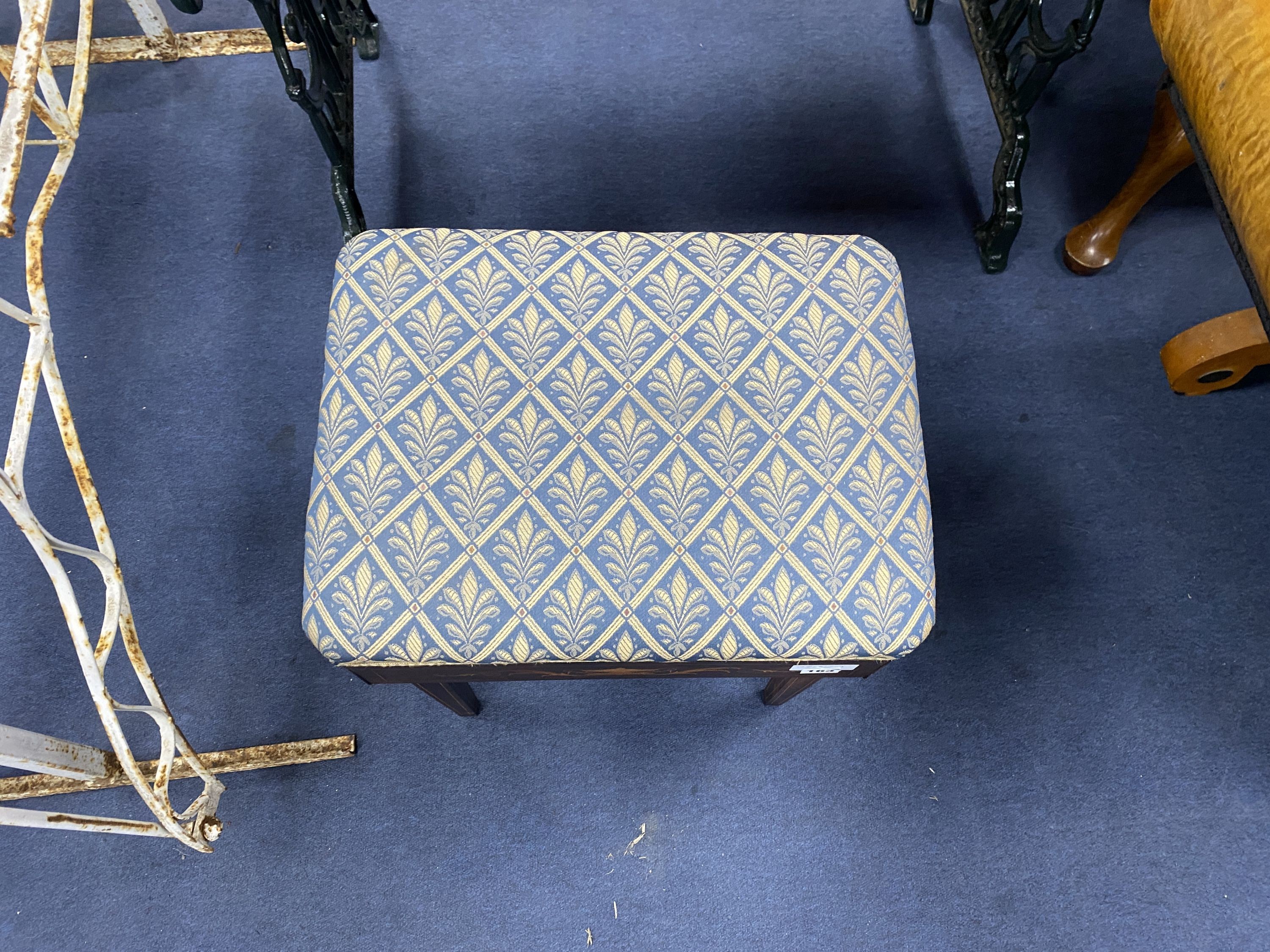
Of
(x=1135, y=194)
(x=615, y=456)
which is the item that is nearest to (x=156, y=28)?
(x=615, y=456)

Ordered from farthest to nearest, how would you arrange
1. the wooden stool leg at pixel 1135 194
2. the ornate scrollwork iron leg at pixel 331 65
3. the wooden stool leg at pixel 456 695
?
1. the wooden stool leg at pixel 1135 194
2. the ornate scrollwork iron leg at pixel 331 65
3. the wooden stool leg at pixel 456 695

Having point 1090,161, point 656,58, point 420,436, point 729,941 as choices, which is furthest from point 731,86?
point 729,941

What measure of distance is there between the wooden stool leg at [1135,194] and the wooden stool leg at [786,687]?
0.81 m

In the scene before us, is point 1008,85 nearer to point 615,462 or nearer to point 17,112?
point 615,462

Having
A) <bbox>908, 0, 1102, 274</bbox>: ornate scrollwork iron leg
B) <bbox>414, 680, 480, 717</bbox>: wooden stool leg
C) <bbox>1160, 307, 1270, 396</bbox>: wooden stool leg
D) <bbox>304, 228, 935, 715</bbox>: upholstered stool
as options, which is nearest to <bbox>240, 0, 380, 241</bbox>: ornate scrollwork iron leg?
<bbox>304, 228, 935, 715</bbox>: upholstered stool

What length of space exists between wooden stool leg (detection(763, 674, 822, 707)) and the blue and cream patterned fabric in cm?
16

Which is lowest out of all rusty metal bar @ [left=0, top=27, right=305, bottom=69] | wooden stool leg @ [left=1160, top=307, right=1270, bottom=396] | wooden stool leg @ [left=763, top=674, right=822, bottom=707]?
wooden stool leg @ [left=763, top=674, right=822, bottom=707]

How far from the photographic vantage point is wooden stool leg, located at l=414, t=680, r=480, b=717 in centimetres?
85

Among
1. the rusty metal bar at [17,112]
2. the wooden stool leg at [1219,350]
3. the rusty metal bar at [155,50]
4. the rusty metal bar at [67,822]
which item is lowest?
the wooden stool leg at [1219,350]

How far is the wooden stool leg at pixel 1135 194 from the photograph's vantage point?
1.09 metres

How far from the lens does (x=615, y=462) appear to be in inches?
28.5

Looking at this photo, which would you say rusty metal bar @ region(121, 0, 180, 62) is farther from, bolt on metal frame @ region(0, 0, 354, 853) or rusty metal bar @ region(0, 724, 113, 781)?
rusty metal bar @ region(0, 724, 113, 781)

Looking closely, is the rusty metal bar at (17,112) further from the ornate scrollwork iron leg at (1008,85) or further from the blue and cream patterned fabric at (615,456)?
the ornate scrollwork iron leg at (1008,85)

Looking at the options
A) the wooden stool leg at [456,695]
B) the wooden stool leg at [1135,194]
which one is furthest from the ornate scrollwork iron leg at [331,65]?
the wooden stool leg at [1135,194]
